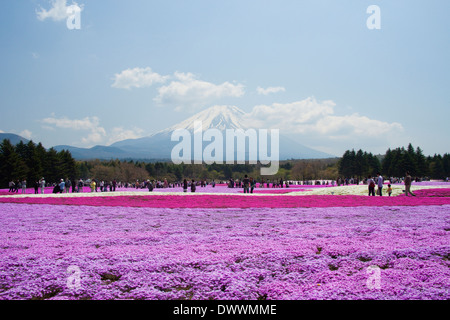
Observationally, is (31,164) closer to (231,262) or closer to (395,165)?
(231,262)

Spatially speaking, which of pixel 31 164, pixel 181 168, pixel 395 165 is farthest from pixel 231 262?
pixel 181 168

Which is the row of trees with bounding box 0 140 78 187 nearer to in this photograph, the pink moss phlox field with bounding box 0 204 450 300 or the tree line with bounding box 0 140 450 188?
the tree line with bounding box 0 140 450 188

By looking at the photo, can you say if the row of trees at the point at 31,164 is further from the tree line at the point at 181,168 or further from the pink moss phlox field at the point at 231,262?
the pink moss phlox field at the point at 231,262

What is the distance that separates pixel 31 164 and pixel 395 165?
356 feet

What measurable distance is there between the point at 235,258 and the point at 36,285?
3893 millimetres

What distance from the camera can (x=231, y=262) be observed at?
A: 724 cm

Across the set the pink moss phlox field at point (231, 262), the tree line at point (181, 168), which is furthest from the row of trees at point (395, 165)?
the pink moss phlox field at point (231, 262)

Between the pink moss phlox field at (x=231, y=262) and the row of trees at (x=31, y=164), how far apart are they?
72.2 metres

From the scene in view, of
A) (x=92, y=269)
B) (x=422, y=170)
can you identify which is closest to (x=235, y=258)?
(x=92, y=269)

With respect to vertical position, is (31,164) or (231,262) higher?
(31,164)

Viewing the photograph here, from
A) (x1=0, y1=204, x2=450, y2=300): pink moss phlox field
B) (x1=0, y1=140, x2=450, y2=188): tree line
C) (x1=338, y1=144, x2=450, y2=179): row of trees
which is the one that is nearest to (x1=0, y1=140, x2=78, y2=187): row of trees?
(x1=0, y1=140, x2=450, y2=188): tree line

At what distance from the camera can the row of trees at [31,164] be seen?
2870 inches
